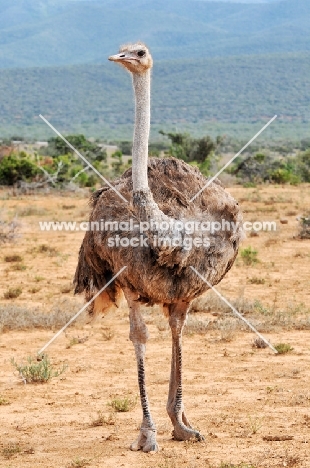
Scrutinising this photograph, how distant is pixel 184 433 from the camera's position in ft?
18.3

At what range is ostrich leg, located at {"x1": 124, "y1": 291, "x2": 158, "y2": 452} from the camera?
5406mm

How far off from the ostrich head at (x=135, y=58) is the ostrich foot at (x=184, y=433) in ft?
6.96

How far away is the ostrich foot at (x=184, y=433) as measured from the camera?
5543 mm

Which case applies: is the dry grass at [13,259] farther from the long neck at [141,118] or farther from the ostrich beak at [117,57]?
the ostrich beak at [117,57]

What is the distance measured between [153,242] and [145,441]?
4.12ft

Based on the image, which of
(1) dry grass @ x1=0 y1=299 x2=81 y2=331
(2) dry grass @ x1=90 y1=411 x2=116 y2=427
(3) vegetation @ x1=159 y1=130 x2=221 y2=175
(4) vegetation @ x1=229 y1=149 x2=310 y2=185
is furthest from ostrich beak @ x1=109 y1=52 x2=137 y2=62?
(3) vegetation @ x1=159 y1=130 x2=221 y2=175

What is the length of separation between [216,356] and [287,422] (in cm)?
195

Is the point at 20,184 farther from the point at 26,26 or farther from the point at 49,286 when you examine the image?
the point at 26,26

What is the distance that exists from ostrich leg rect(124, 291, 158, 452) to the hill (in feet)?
190

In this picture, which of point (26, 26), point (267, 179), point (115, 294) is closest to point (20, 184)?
point (267, 179)

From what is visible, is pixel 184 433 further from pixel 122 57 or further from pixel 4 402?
pixel 122 57

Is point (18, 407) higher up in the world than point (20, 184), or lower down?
higher up

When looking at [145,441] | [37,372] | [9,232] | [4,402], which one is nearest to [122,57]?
[145,441]

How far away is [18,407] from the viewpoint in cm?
639
